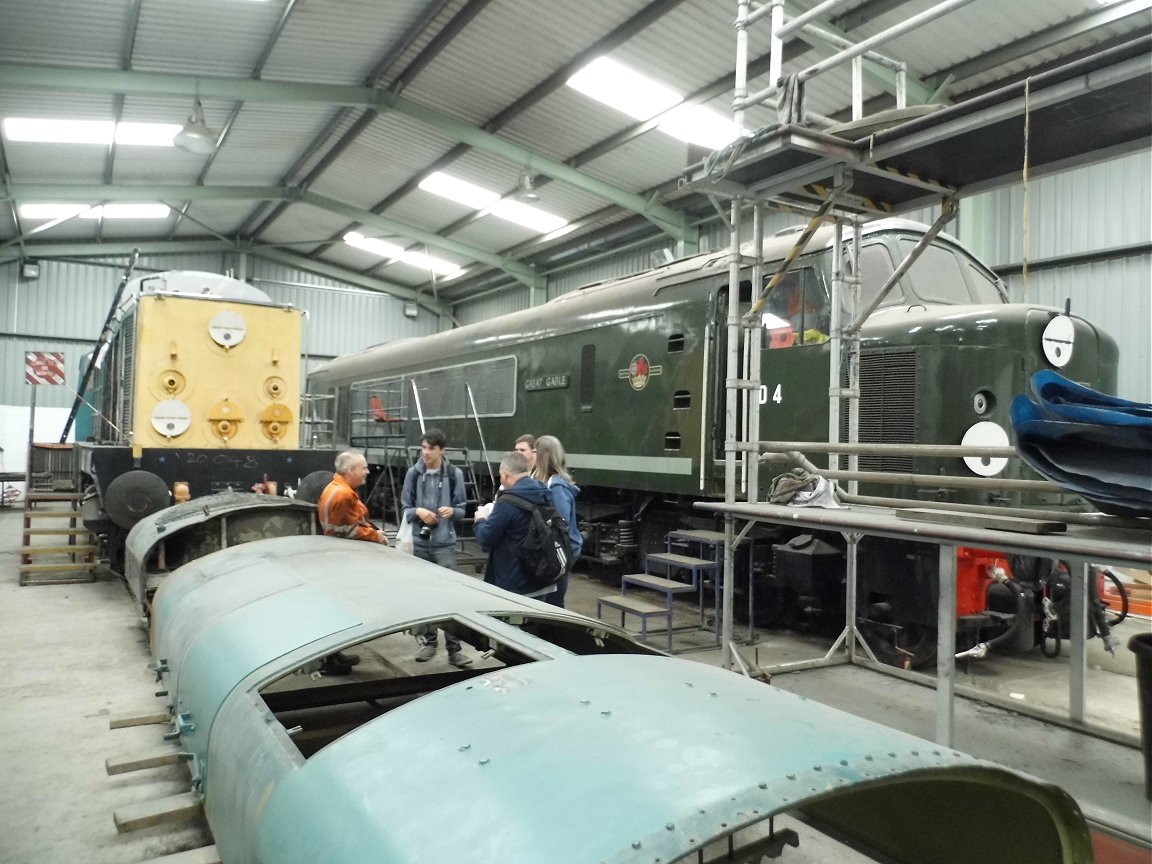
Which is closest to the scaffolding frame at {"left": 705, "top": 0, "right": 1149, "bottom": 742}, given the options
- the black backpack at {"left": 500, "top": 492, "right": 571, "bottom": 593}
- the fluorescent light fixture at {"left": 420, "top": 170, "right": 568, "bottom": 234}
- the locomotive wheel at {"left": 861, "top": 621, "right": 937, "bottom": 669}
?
the locomotive wheel at {"left": 861, "top": 621, "right": 937, "bottom": 669}

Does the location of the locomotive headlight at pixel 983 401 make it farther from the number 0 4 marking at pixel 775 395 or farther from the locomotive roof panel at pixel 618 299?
the locomotive roof panel at pixel 618 299

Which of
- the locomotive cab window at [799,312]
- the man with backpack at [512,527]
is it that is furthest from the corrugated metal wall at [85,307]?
the man with backpack at [512,527]

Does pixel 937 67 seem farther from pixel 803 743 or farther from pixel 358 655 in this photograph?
pixel 803 743

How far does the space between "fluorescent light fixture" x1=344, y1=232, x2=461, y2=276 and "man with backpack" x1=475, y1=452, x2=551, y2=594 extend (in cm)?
1586

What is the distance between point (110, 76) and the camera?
10000mm

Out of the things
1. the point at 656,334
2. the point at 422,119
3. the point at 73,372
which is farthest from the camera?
the point at 73,372

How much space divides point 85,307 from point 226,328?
14.7m

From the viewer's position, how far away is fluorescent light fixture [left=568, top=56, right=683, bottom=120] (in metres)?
10.3

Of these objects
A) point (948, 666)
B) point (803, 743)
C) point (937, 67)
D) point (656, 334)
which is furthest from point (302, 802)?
point (937, 67)

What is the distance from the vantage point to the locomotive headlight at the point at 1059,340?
512cm

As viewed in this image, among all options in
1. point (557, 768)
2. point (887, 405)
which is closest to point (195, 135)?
point (887, 405)

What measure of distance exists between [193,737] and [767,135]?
328 cm

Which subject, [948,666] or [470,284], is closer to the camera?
[948,666]

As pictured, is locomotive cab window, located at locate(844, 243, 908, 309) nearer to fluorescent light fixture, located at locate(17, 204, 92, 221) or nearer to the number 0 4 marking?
the number 0 4 marking
